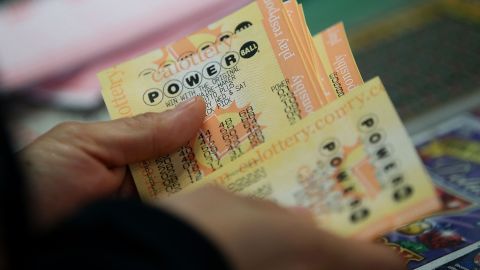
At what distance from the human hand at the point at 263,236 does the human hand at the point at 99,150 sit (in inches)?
11.4

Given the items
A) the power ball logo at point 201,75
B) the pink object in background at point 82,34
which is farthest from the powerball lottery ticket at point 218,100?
the pink object in background at point 82,34

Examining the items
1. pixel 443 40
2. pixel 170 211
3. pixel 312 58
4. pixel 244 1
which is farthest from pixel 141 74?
pixel 244 1

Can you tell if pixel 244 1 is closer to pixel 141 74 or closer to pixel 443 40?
pixel 443 40

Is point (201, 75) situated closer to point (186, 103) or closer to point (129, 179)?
point (186, 103)

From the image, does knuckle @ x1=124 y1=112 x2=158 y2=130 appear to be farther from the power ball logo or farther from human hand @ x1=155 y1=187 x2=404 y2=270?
human hand @ x1=155 y1=187 x2=404 y2=270

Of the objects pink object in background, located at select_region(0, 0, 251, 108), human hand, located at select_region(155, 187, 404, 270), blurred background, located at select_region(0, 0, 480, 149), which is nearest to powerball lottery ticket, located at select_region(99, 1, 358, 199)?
human hand, located at select_region(155, 187, 404, 270)

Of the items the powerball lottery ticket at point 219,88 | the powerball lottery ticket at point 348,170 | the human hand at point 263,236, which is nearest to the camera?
the human hand at point 263,236

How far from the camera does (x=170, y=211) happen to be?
44 cm

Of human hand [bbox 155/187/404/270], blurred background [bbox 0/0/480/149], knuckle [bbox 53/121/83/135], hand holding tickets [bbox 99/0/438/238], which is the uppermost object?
blurred background [bbox 0/0/480/149]

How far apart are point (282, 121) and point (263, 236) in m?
0.32

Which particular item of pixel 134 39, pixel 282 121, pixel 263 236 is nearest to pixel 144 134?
pixel 282 121

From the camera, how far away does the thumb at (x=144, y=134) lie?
771mm

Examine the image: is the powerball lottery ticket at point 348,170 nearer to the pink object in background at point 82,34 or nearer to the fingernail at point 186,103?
the fingernail at point 186,103

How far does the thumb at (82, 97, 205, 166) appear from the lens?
0.77 m
